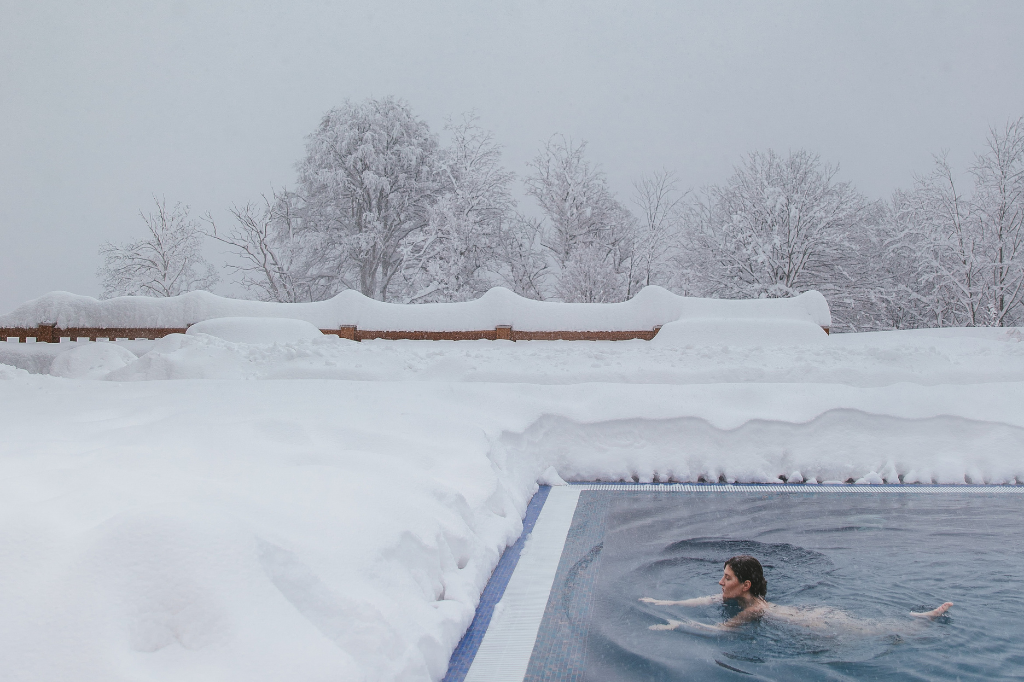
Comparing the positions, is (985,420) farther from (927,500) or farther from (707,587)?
(707,587)

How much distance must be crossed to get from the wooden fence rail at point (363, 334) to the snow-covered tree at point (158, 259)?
11.4 m

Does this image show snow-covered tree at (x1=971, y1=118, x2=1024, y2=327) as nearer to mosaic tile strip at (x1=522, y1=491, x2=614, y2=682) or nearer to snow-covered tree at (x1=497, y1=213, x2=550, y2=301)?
snow-covered tree at (x1=497, y1=213, x2=550, y2=301)

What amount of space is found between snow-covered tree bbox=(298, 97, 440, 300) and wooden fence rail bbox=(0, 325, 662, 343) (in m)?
9.80

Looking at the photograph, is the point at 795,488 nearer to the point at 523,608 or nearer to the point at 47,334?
the point at 523,608

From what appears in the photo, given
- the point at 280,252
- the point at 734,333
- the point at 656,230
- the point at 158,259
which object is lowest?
the point at 734,333

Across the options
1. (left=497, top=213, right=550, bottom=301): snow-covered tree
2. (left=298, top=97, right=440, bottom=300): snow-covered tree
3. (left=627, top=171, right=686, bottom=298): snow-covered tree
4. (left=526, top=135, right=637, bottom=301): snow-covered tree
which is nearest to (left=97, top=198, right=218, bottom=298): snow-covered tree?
(left=298, top=97, right=440, bottom=300): snow-covered tree

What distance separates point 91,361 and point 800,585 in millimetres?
9506

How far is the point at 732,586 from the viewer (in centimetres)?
374

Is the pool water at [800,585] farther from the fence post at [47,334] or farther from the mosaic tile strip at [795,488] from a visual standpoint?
the fence post at [47,334]

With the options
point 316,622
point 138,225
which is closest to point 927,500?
point 316,622

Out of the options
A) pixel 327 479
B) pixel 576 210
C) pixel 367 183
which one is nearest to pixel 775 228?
pixel 576 210

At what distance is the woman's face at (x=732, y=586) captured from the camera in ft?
12.2

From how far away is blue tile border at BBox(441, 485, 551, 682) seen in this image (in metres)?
2.95

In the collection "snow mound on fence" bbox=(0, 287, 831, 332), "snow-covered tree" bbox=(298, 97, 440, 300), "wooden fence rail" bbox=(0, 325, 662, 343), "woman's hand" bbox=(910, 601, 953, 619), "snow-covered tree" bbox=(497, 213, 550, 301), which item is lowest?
"woman's hand" bbox=(910, 601, 953, 619)
